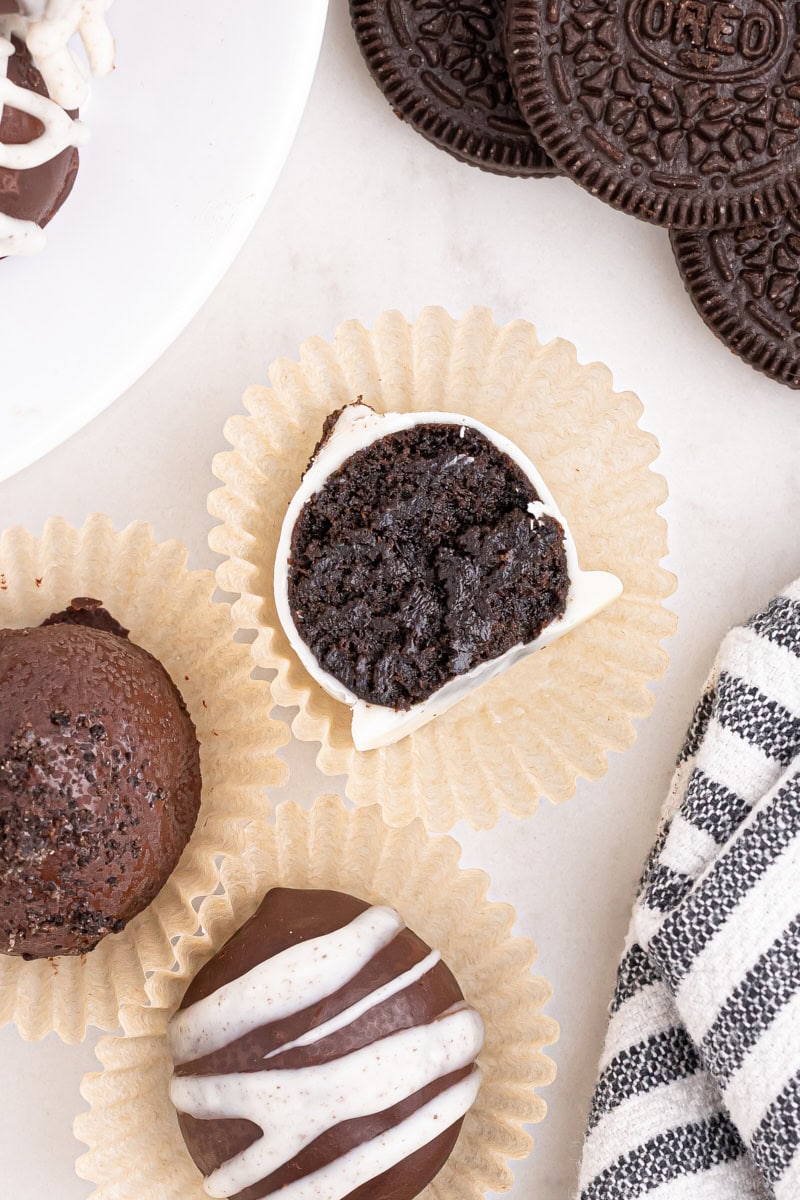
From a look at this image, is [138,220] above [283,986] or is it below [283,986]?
above

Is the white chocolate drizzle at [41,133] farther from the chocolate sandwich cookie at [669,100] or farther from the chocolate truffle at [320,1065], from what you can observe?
the chocolate truffle at [320,1065]

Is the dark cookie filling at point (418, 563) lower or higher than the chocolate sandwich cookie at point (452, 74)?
lower

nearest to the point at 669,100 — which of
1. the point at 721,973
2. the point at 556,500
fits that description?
the point at 556,500

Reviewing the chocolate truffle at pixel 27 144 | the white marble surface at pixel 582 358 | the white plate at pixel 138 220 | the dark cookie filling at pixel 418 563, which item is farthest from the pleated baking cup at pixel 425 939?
the chocolate truffle at pixel 27 144

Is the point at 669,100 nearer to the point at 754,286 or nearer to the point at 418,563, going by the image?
the point at 754,286

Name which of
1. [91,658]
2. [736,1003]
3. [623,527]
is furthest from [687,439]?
[91,658]

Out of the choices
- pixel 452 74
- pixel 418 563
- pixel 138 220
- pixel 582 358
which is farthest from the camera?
pixel 582 358

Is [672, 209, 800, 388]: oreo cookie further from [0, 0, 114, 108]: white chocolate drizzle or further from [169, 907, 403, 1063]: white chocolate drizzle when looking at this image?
[169, 907, 403, 1063]: white chocolate drizzle
